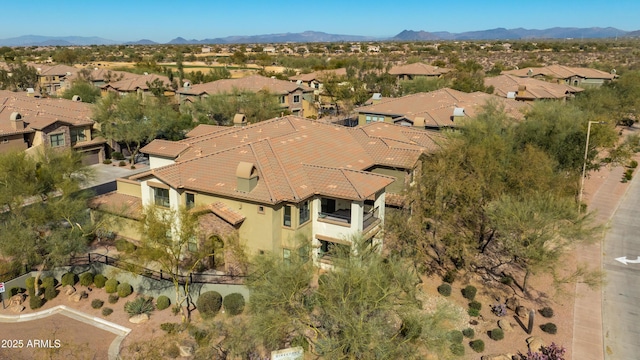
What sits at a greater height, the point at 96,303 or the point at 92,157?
the point at 92,157

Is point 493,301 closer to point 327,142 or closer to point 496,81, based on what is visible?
point 327,142

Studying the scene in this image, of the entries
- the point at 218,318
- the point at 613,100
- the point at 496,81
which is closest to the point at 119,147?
the point at 218,318

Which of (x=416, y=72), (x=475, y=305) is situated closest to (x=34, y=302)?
(x=475, y=305)

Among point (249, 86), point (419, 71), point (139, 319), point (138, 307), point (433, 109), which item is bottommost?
point (139, 319)

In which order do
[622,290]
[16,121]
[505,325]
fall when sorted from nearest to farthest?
[505,325] → [622,290] → [16,121]

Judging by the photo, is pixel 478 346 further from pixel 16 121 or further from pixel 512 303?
pixel 16 121

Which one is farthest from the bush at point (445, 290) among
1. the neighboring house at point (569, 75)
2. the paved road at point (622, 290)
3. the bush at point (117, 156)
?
the neighboring house at point (569, 75)

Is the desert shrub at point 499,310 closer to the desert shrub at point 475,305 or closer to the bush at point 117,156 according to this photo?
the desert shrub at point 475,305
